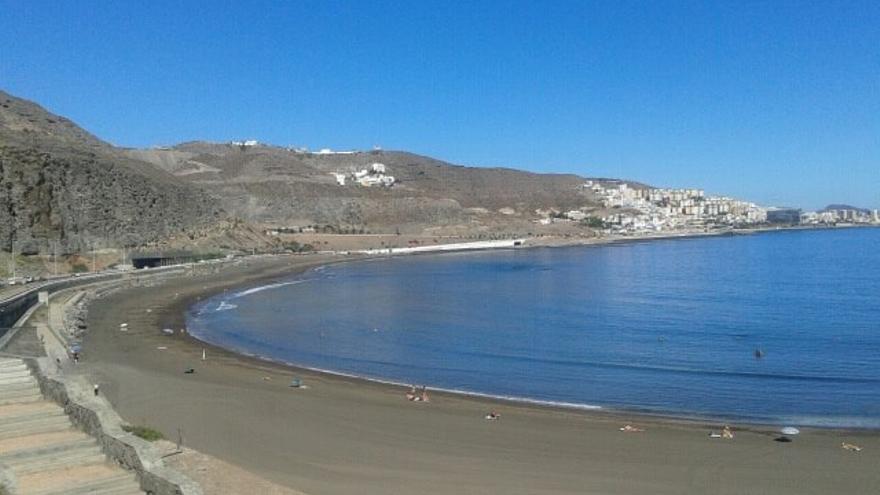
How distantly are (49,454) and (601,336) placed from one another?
23735 millimetres

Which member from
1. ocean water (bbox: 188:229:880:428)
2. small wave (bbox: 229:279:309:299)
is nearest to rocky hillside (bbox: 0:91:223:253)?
small wave (bbox: 229:279:309:299)

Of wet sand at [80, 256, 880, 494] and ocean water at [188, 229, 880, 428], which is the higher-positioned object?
wet sand at [80, 256, 880, 494]

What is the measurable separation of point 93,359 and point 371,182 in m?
138

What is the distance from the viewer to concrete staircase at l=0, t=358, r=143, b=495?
877 centimetres

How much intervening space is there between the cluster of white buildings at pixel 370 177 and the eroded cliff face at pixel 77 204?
249ft

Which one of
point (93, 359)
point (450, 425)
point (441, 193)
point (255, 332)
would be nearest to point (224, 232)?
point (255, 332)

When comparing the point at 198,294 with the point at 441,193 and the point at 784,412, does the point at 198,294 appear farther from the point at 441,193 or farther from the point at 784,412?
the point at 441,193

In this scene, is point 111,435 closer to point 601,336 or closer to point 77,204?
point 601,336

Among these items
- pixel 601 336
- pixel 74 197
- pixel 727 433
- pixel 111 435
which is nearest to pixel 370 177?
pixel 74 197

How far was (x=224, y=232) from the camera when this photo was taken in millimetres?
81438

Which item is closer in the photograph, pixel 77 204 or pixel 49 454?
pixel 49 454

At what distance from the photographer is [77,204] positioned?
53531mm

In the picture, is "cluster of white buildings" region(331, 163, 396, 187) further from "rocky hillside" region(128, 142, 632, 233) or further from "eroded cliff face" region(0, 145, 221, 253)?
"eroded cliff face" region(0, 145, 221, 253)

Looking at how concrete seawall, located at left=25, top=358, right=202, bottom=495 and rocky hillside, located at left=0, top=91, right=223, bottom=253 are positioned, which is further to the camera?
rocky hillside, located at left=0, top=91, right=223, bottom=253
